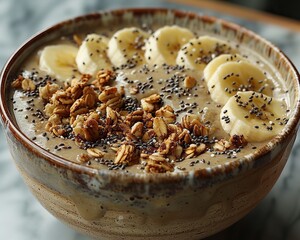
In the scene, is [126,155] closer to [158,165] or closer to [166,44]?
[158,165]

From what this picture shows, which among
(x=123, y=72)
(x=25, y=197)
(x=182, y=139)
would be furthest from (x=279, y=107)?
(x=25, y=197)

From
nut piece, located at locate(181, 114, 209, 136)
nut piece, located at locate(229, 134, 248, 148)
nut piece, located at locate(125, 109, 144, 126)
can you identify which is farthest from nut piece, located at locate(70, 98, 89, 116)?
nut piece, located at locate(229, 134, 248, 148)

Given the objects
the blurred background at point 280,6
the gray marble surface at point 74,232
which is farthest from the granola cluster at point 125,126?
the blurred background at point 280,6

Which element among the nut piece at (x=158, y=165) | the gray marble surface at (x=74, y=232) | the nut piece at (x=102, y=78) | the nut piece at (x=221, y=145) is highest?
the nut piece at (x=102, y=78)

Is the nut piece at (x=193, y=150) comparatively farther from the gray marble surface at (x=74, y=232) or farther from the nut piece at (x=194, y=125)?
the gray marble surface at (x=74, y=232)

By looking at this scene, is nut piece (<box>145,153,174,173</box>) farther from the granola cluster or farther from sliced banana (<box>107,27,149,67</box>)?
sliced banana (<box>107,27,149,67</box>)

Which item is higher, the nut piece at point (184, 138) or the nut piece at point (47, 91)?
the nut piece at point (47, 91)
